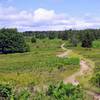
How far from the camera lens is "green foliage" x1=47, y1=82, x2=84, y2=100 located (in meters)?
26.2

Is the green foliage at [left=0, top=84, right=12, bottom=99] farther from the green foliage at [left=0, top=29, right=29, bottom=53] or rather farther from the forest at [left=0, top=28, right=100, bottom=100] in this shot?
the green foliage at [left=0, top=29, right=29, bottom=53]

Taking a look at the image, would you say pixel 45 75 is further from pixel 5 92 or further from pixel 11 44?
pixel 11 44

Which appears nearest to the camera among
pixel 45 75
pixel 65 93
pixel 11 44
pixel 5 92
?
pixel 65 93

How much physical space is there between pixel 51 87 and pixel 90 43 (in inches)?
3905

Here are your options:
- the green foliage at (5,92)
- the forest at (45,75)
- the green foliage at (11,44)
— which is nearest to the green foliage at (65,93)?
the forest at (45,75)

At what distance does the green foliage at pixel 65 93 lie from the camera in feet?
85.9

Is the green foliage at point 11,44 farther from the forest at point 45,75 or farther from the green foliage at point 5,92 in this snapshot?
the green foliage at point 5,92

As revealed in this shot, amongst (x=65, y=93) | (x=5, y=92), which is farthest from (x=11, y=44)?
(x=65, y=93)

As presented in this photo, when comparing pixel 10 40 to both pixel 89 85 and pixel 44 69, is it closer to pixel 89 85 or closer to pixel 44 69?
pixel 44 69

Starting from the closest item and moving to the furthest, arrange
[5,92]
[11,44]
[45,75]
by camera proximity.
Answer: [5,92] → [45,75] → [11,44]

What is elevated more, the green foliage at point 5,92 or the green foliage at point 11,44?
the green foliage at point 5,92

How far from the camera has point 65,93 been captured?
27.4 meters

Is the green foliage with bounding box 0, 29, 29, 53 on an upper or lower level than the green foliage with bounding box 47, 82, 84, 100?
lower

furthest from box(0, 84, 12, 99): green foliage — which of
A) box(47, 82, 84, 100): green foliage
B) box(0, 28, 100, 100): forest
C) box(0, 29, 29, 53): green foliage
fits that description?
box(0, 29, 29, 53): green foliage
